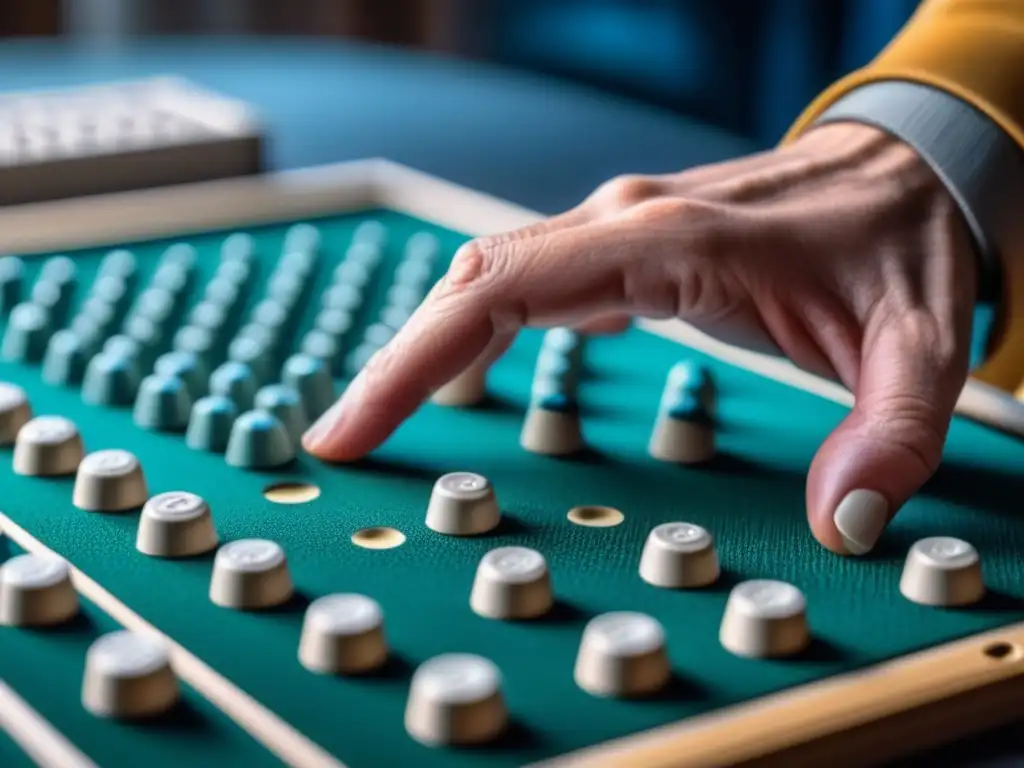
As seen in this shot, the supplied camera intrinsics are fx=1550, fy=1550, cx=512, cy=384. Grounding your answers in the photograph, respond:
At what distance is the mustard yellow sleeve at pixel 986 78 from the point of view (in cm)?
102

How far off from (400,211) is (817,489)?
0.74m

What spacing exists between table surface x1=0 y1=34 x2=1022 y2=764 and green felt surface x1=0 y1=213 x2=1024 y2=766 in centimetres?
60

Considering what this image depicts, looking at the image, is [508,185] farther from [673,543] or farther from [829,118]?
[673,543]

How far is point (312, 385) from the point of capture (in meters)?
0.99

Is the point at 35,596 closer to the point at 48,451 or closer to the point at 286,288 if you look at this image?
the point at 48,451

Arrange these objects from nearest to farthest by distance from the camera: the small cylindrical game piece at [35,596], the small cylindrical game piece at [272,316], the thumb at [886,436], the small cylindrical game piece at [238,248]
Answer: the small cylindrical game piece at [35,596] < the thumb at [886,436] < the small cylindrical game piece at [272,316] < the small cylindrical game piece at [238,248]

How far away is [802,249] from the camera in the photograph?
3.05 feet

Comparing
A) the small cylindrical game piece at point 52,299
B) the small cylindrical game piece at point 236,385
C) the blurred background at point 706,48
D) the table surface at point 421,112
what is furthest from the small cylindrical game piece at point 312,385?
the blurred background at point 706,48

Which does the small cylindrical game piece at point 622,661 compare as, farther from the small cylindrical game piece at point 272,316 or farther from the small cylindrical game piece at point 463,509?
the small cylindrical game piece at point 272,316

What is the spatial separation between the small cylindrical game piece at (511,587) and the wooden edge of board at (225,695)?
0.12 m

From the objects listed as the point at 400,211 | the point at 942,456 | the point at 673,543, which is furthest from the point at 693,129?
the point at 673,543

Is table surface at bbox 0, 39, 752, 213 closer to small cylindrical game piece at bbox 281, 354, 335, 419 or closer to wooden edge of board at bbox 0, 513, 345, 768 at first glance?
small cylindrical game piece at bbox 281, 354, 335, 419

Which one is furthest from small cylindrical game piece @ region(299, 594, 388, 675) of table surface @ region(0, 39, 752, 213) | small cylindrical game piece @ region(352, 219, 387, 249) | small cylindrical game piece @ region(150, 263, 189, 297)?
table surface @ region(0, 39, 752, 213)

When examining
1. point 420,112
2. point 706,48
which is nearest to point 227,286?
point 420,112
